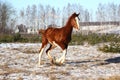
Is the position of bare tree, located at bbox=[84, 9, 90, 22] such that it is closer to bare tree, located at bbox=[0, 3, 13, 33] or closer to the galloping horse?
bare tree, located at bbox=[0, 3, 13, 33]

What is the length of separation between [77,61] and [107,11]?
82.7 metres

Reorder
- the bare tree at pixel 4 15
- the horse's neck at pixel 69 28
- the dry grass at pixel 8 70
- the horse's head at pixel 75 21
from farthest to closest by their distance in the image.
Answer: the bare tree at pixel 4 15 < the horse's neck at pixel 69 28 < the horse's head at pixel 75 21 < the dry grass at pixel 8 70

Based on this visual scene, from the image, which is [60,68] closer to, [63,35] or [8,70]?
[63,35]

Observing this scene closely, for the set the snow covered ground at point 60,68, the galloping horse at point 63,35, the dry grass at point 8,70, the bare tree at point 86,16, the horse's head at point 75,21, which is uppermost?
the horse's head at point 75,21

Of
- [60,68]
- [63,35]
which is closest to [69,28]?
[63,35]

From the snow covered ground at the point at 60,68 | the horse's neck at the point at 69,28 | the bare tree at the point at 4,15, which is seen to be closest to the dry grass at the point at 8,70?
the snow covered ground at the point at 60,68

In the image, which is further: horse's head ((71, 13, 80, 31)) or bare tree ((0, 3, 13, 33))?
bare tree ((0, 3, 13, 33))

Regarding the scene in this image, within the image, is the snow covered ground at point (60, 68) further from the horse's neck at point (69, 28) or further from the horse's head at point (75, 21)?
the horse's head at point (75, 21)

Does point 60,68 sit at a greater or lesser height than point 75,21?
lesser

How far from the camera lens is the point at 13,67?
11391mm

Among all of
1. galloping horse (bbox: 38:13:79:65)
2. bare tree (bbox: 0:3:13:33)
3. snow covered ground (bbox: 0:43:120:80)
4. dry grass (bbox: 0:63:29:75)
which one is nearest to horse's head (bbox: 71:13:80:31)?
galloping horse (bbox: 38:13:79:65)

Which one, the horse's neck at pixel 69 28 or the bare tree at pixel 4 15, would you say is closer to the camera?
the horse's neck at pixel 69 28

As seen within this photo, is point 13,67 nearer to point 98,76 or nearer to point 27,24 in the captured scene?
point 98,76

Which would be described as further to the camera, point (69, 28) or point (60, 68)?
point (69, 28)
